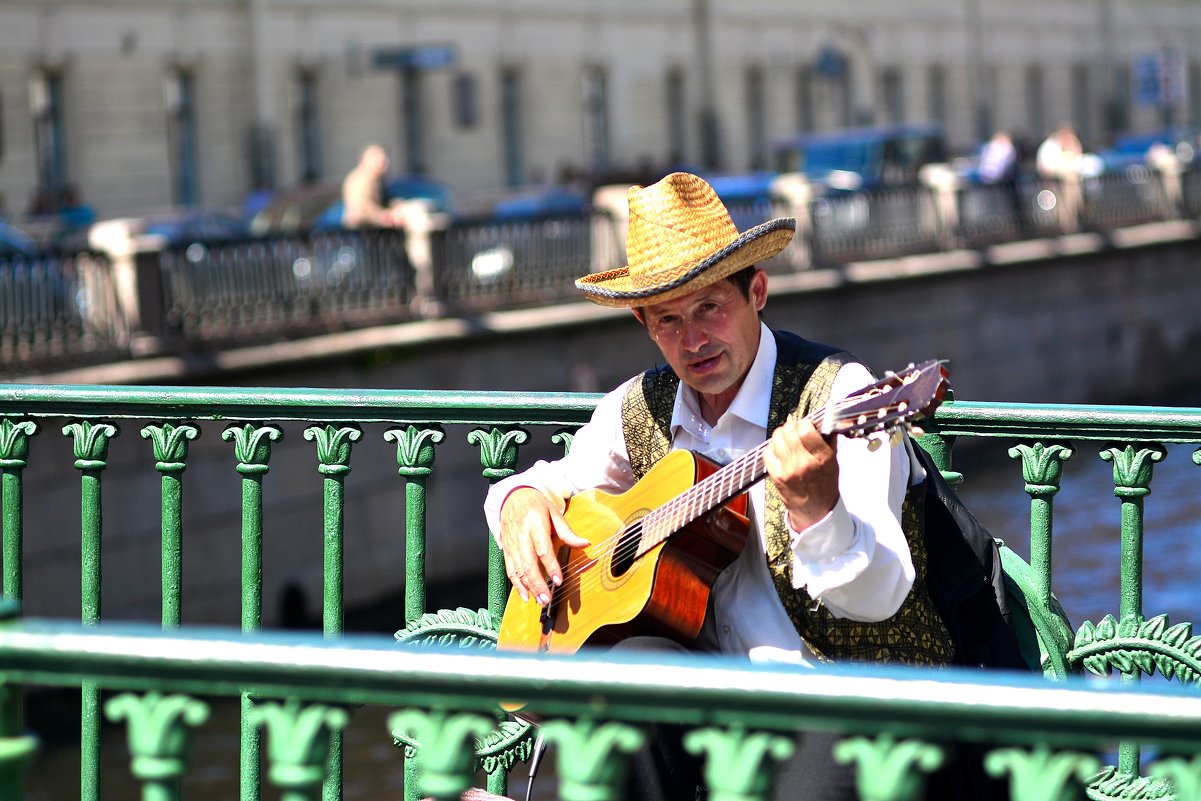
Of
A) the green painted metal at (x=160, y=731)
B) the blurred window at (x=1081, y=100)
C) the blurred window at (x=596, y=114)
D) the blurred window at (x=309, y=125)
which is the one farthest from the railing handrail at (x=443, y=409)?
the blurred window at (x=1081, y=100)

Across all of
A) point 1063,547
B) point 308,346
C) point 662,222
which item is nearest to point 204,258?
point 308,346

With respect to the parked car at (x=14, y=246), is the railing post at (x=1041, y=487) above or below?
below

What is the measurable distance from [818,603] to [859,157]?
22.5 metres

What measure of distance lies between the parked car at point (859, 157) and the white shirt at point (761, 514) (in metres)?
21.2

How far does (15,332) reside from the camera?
12312 millimetres

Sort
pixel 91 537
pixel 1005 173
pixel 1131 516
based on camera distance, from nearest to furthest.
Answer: pixel 1131 516 → pixel 91 537 → pixel 1005 173

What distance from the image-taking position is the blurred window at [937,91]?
42.1 meters

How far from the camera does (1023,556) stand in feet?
49.1

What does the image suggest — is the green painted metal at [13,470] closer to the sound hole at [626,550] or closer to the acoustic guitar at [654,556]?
the acoustic guitar at [654,556]

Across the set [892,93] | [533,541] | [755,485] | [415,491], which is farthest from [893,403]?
[892,93]

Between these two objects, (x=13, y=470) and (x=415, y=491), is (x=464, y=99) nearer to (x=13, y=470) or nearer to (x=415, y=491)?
(x=13, y=470)

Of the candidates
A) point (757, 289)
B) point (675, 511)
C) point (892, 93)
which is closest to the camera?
point (675, 511)

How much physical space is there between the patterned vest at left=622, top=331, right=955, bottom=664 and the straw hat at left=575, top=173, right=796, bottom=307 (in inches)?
7.1

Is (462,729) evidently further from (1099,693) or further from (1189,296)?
(1189,296)
